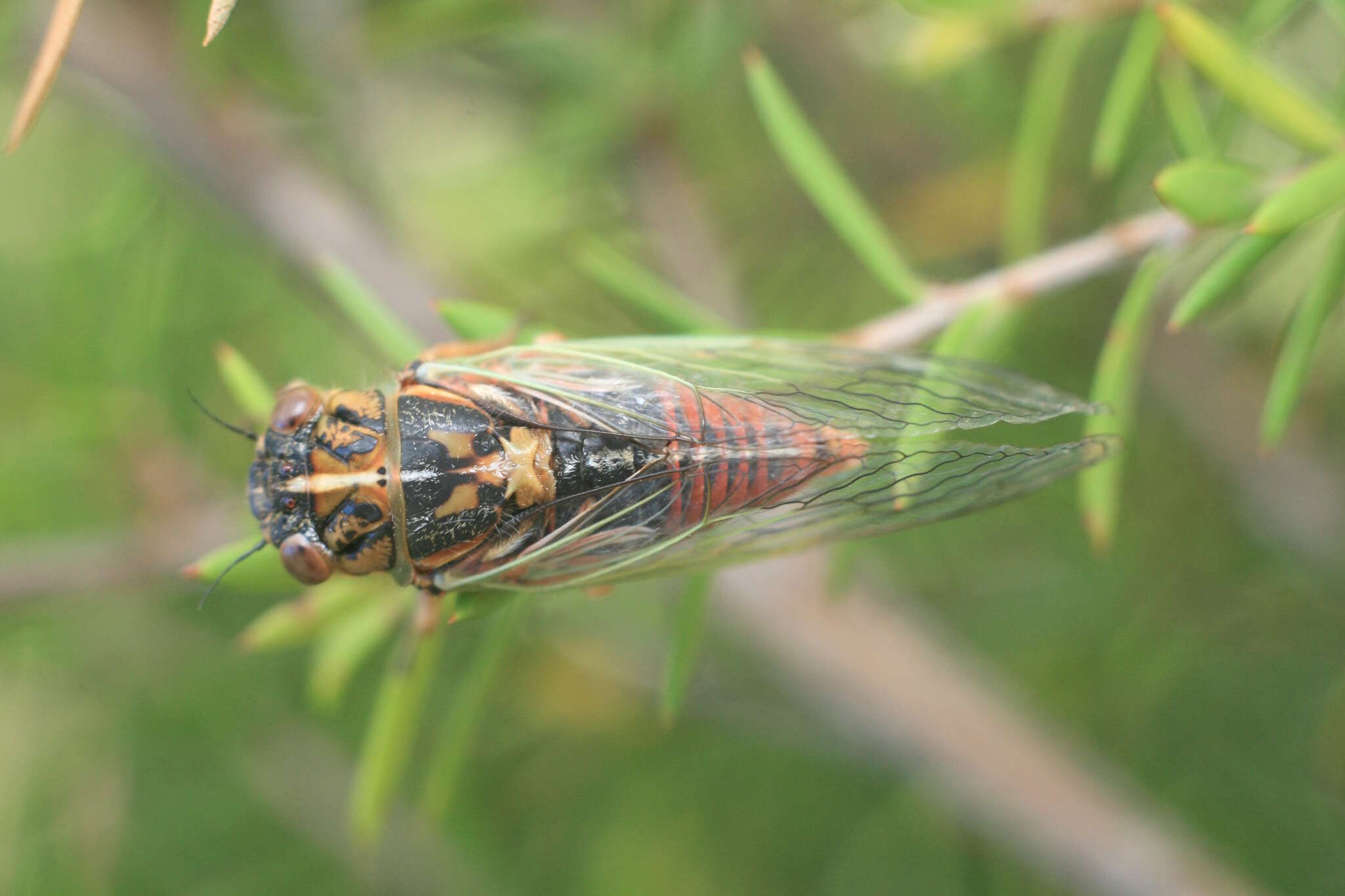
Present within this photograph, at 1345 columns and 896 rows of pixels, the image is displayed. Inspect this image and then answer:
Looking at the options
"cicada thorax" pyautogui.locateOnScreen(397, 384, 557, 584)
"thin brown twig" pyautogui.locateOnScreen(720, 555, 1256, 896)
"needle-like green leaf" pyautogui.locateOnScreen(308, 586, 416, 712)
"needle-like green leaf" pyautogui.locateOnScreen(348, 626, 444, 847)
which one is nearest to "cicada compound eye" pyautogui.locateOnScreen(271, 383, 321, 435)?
"cicada thorax" pyautogui.locateOnScreen(397, 384, 557, 584)

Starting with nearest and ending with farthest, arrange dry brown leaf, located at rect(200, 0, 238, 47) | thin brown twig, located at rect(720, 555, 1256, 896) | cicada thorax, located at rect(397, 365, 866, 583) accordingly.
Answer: dry brown leaf, located at rect(200, 0, 238, 47) → cicada thorax, located at rect(397, 365, 866, 583) → thin brown twig, located at rect(720, 555, 1256, 896)

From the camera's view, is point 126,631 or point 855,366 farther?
point 126,631

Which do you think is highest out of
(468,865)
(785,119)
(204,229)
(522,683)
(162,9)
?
(162,9)

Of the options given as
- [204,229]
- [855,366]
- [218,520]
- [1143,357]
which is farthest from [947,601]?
[204,229]

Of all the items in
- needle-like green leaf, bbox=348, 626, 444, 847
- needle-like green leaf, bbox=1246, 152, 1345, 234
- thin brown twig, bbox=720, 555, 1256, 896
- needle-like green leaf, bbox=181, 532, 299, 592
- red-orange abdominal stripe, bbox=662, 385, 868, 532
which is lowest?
thin brown twig, bbox=720, 555, 1256, 896

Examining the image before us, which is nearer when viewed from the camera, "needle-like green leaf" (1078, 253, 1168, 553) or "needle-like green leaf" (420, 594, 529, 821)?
"needle-like green leaf" (1078, 253, 1168, 553)

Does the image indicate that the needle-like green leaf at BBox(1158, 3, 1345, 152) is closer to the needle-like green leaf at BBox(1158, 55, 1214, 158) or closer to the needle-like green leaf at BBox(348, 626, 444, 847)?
the needle-like green leaf at BBox(1158, 55, 1214, 158)

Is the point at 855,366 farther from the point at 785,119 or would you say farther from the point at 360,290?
the point at 360,290
